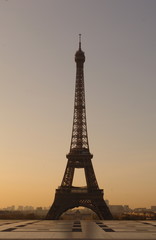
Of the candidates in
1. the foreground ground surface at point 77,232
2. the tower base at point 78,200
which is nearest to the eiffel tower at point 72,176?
the tower base at point 78,200

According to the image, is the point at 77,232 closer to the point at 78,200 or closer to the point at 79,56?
the point at 78,200

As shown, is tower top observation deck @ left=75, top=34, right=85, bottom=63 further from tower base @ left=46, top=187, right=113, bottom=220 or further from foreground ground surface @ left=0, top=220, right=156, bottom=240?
foreground ground surface @ left=0, top=220, right=156, bottom=240

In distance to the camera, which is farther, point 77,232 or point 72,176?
point 72,176

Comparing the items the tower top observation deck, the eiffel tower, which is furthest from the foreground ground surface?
the tower top observation deck

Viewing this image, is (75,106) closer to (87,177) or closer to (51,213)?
(87,177)

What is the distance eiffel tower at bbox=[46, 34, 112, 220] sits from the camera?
70438 mm

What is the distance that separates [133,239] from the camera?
18250mm

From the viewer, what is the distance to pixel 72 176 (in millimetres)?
75000

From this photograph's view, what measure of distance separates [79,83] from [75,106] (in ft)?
22.3

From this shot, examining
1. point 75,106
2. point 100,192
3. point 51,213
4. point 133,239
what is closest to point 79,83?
point 75,106

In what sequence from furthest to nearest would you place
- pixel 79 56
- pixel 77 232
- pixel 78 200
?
pixel 79 56
pixel 78 200
pixel 77 232

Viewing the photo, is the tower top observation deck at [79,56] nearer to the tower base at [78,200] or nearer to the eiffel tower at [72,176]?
the eiffel tower at [72,176]

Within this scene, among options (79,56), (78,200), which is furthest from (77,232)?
(79,56)

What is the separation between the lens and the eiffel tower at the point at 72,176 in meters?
70.4
